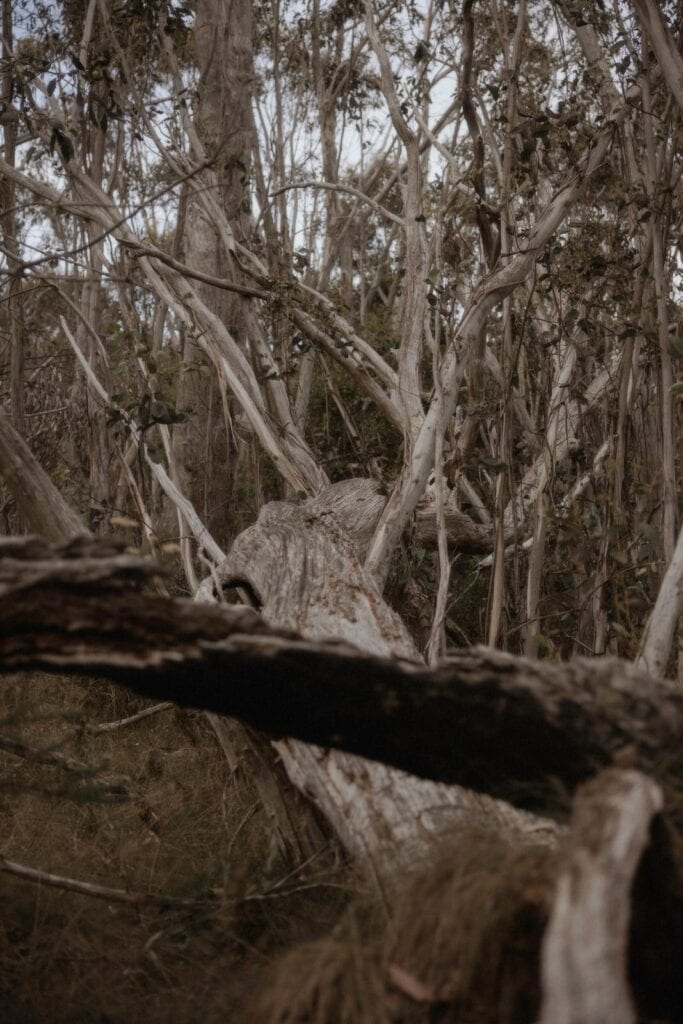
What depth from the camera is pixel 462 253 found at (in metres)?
6.03

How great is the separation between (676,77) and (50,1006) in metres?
3.75

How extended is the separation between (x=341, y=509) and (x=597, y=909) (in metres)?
3.62

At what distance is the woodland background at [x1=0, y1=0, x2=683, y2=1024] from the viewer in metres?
2.50

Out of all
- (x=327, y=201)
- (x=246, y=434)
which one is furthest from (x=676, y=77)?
(x=327, y=201)

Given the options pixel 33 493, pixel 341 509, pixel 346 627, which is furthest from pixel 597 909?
pixel 341 509

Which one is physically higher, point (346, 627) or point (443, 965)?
point (346, 627)

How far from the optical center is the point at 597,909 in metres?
1.60

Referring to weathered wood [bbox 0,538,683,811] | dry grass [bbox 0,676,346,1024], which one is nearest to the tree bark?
weathered wood [bbox 0,538,683,811]

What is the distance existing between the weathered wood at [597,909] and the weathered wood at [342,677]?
A: 29 cm

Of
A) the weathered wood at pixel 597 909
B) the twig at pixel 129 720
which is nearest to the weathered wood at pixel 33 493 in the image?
the twig at pixel 129 720

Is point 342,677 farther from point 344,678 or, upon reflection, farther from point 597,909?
point 597,909

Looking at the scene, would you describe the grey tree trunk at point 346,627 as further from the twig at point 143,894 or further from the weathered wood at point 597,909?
the weathered wood at point 597,909

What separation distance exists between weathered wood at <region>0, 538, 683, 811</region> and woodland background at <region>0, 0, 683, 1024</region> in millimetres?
84

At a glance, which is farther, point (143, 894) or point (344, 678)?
point (143, 894)
